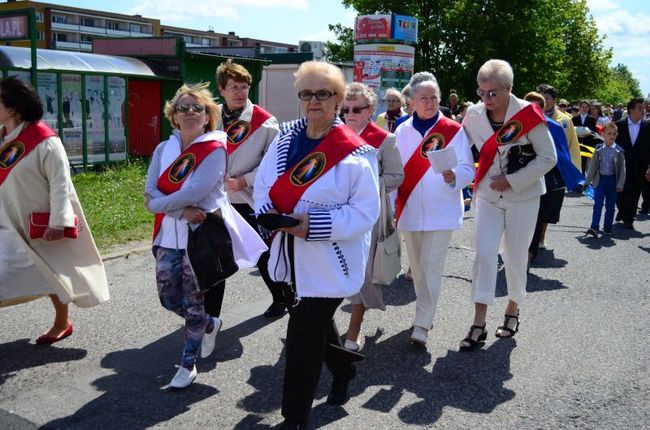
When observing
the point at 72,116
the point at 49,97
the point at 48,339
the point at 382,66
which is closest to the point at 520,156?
the point at 48,339

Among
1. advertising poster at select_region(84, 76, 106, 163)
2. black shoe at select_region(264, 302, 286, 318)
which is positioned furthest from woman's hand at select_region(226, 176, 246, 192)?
advertising poster at select_region(84, 76, 106, 163)

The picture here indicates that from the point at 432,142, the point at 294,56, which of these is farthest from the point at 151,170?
the point at 294,56

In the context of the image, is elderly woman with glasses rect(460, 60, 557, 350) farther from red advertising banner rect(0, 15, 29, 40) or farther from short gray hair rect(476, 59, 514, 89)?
red advertising banner rect(0, 15, 29, 40)

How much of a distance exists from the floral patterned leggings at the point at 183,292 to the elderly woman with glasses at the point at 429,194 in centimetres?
165

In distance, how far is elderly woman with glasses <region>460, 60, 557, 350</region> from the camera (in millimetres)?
4863

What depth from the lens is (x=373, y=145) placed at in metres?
4.68

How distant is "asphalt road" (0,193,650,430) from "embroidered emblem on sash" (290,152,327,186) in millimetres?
1406

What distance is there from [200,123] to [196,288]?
1017 mm

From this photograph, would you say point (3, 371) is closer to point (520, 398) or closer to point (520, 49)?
point (520, 398)

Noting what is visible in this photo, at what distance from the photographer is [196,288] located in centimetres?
415

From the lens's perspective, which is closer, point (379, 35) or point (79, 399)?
point (79, 399)

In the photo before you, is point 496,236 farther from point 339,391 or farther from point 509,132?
point 339,391

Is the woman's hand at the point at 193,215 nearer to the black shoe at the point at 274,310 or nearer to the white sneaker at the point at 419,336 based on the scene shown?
the black shoe at the point at 274,310

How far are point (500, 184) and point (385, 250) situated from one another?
983mm
